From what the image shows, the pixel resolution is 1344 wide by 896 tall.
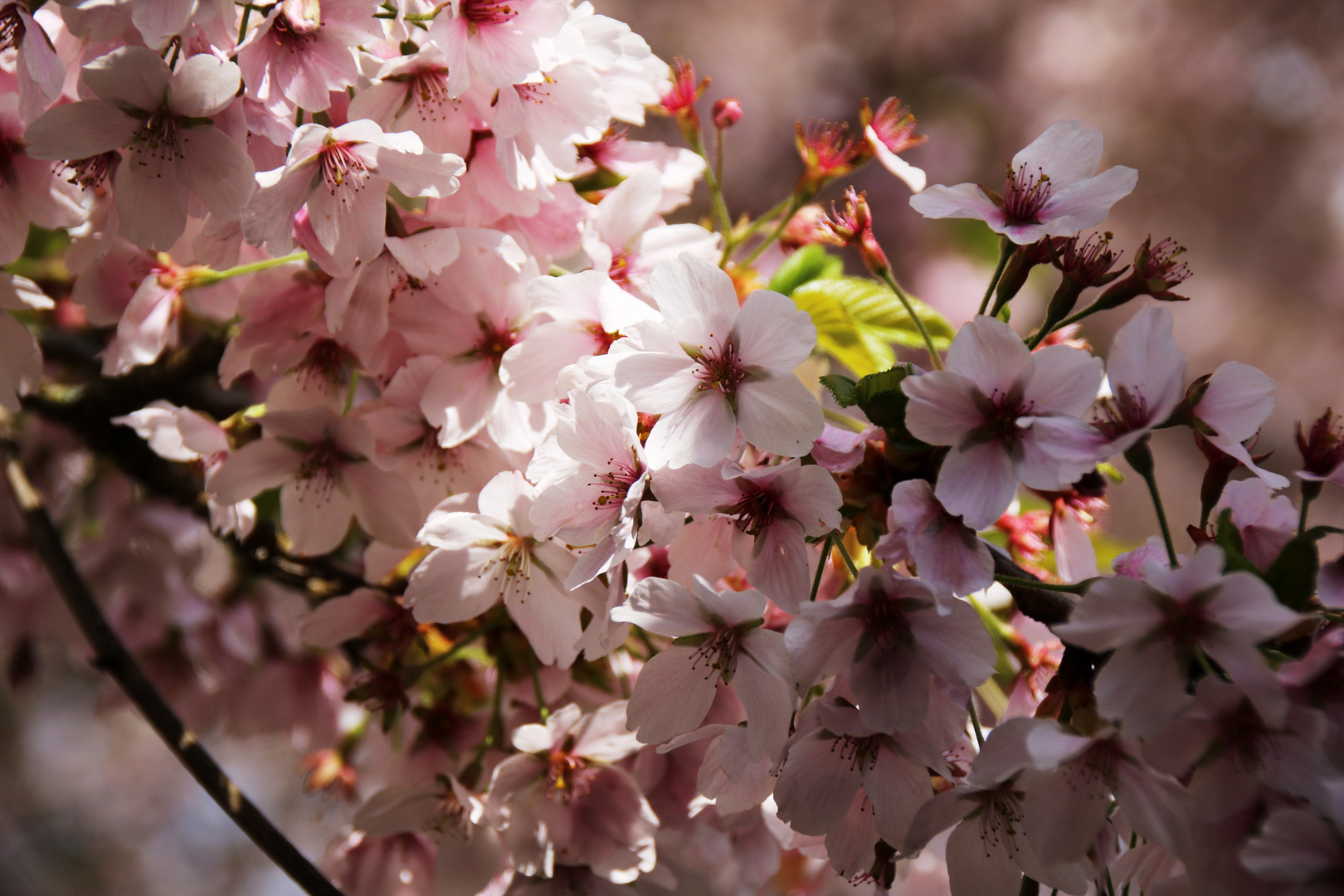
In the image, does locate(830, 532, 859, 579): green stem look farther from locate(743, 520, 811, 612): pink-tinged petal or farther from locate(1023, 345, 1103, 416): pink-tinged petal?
locate(1023, 345, 1103, 416): pink-tinged petal

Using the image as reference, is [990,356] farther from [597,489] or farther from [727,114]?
[727,114]

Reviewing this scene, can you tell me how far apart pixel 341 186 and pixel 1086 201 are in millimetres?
464

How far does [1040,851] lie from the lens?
438 mm

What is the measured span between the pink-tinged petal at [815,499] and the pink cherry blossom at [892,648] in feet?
0.14

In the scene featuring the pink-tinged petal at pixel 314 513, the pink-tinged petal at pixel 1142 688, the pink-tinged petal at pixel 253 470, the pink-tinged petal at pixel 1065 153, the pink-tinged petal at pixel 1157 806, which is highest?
the pink-tinged petal at pixel 1065 153

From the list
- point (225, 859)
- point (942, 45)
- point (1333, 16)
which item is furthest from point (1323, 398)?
point (225, 859)

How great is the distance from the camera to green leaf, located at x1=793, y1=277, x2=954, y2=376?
649mm

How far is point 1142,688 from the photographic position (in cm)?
39

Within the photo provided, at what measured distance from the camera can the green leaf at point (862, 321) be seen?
65cm

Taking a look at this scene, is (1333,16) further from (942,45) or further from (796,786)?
(796,786)

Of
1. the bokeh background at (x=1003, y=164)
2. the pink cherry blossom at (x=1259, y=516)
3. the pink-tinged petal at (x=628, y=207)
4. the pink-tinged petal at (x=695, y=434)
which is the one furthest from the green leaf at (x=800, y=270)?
the bokeh background at (x=1003, y=164)

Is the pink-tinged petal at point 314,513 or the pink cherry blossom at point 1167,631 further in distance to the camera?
the pink-tinged petal at point 314,513

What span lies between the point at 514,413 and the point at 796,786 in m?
0.31

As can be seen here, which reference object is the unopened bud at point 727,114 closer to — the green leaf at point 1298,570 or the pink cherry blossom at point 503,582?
the pink cherry blossom at point 503,582
